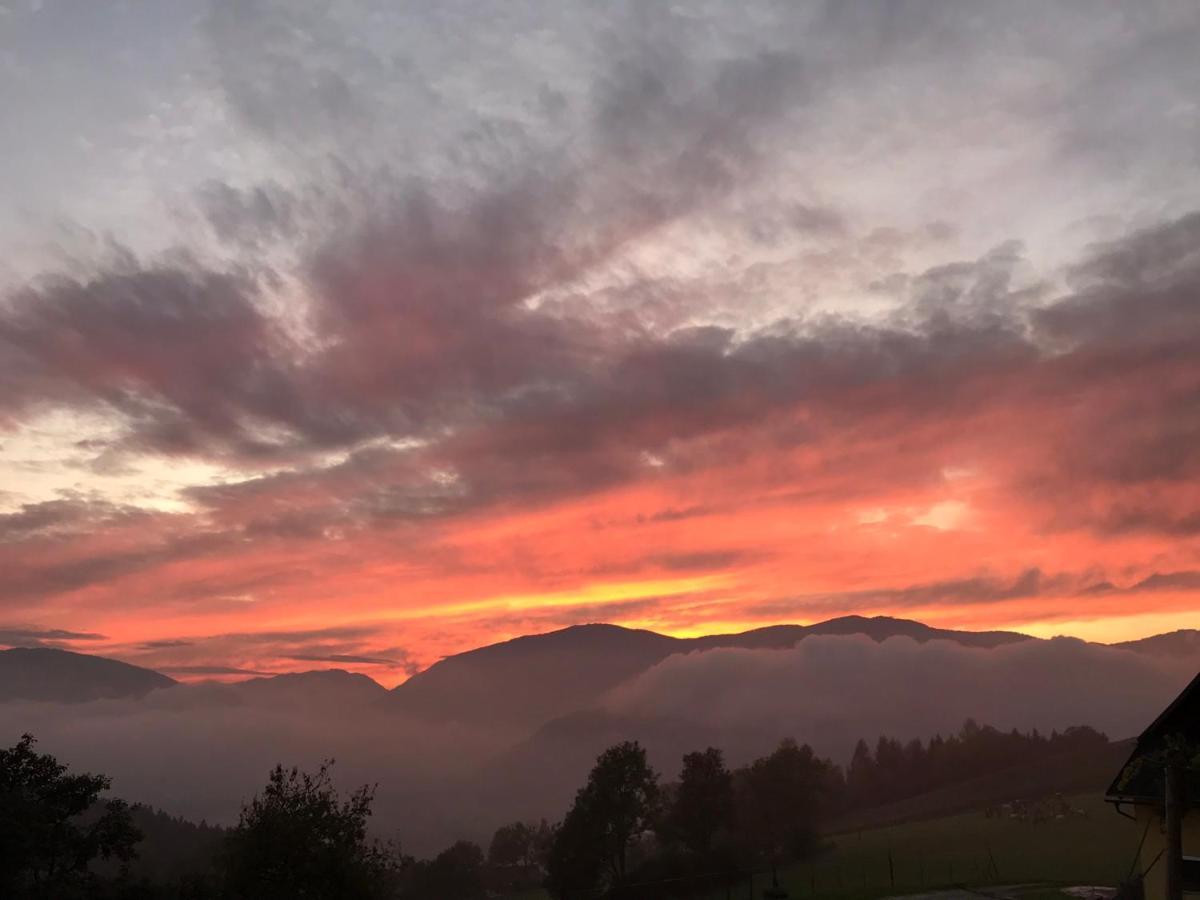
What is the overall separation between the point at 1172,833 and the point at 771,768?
12383 centimetres

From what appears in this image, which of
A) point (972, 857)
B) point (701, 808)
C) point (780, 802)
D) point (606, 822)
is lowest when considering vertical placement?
point (972, 857)

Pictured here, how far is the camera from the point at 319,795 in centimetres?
4794

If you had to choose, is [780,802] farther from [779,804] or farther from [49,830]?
[49,830]

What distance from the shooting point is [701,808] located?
420ft

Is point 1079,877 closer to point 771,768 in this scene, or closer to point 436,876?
point 771,768

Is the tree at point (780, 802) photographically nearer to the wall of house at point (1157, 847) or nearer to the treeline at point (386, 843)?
the treeline at point (386, 843)

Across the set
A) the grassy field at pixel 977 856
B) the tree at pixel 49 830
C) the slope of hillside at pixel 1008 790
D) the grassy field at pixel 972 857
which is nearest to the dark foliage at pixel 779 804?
the grassy field at pixel 972 857

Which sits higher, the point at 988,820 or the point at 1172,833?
the point at 1172,833

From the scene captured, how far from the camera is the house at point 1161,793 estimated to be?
2909 centimetres

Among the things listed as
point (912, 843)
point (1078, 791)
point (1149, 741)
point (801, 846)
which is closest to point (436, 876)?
point (801, 846)

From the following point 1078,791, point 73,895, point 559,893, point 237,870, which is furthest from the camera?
Answer: point 1078,791

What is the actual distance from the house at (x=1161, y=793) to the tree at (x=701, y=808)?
100276 millimetres

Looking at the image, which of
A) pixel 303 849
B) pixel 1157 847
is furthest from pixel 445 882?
pixel 1157 847

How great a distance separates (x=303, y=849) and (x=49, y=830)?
11.7 meters
